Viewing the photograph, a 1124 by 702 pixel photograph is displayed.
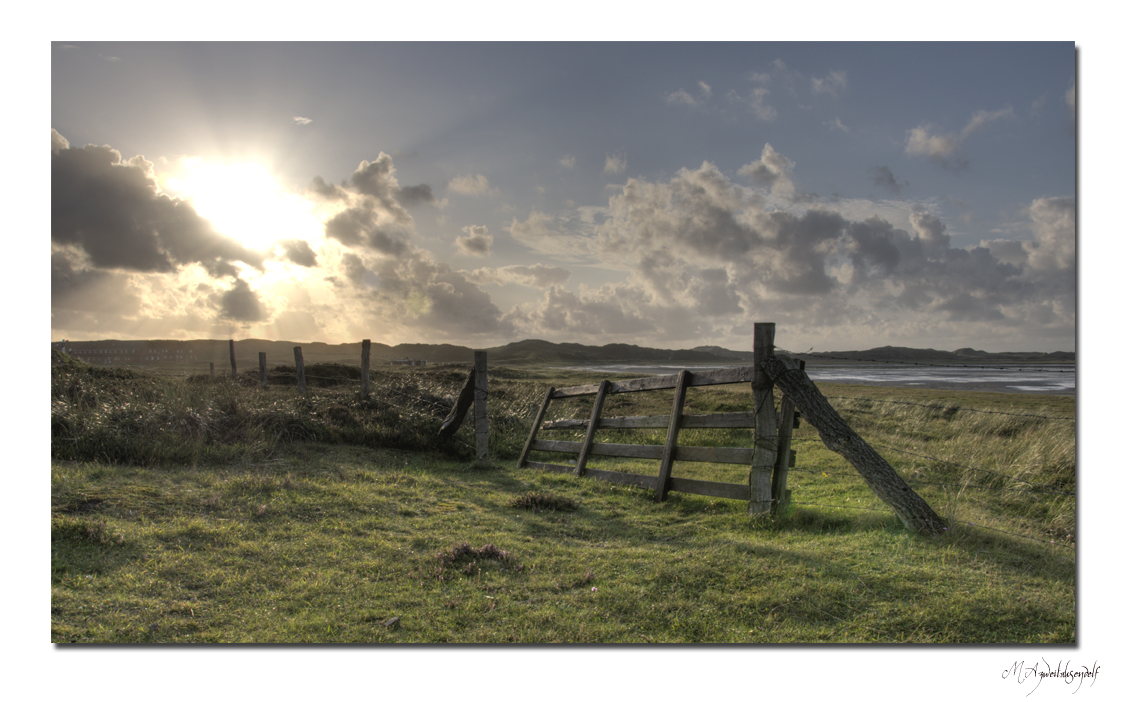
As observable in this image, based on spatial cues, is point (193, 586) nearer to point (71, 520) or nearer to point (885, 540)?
point (71, 520)

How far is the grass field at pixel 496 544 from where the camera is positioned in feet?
14.3

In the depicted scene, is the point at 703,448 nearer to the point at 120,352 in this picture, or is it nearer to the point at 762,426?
the point at 762,426

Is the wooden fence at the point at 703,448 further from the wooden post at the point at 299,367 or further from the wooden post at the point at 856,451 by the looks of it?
the wooden post at the point at 299,367

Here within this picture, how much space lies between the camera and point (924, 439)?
12.1m

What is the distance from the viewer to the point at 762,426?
24.5 feet

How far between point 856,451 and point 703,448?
88.9 inches

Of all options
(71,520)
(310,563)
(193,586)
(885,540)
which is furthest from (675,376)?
(71,520)

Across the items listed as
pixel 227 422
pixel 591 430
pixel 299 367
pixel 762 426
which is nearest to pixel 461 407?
pixel 591 430

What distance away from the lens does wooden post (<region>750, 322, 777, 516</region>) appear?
7.34 metres

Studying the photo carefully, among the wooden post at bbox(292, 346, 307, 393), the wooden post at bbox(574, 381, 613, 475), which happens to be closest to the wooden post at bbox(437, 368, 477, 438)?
the wooden post at bbox(574, 381, 613, 475)

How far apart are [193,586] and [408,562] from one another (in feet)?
6.32

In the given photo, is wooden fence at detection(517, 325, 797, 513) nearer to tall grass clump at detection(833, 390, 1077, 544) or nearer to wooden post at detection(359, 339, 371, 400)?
tall grass clump at detection(833, 390, 1077, 544)

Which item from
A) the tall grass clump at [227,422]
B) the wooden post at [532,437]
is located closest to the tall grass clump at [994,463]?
the wooden post at [532,437]

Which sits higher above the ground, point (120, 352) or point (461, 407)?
point (120, 352)
